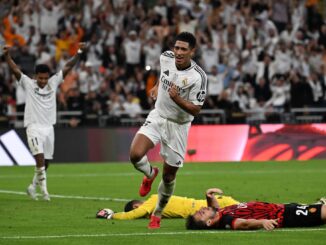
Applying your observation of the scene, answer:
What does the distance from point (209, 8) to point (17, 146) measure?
10124 mm

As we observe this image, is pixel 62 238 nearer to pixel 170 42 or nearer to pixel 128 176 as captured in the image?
pixel 128 176

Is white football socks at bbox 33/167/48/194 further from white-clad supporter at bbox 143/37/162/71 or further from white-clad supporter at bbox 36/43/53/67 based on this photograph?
white-clad supporter at bbox 143/37/162/71

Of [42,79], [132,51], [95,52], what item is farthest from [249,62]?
[42,79]

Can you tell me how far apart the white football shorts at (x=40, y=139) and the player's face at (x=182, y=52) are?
20.7ft

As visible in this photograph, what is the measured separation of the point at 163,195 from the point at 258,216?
1.49m

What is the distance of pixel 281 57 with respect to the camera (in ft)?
116

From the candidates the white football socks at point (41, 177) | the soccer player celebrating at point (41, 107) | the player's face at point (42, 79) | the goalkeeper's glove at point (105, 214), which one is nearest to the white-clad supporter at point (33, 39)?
the soccer player celebrating at point (41, 107)

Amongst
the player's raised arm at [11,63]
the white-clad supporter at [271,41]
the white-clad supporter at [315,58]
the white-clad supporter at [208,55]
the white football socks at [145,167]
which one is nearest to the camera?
the white football socks at [145,167]

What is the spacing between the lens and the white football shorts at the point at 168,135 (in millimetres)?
14438

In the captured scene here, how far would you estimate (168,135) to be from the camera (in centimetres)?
1452

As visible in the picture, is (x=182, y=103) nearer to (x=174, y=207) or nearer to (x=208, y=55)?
(x=174, y=207)

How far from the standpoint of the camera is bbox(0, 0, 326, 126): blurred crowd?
33031mm

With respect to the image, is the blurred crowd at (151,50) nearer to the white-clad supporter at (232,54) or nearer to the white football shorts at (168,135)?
the white-clad supporter at (232,54)

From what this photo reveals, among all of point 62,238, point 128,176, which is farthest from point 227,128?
point 62,238
